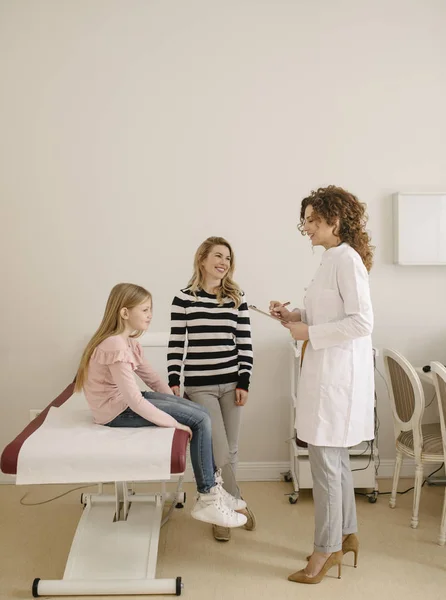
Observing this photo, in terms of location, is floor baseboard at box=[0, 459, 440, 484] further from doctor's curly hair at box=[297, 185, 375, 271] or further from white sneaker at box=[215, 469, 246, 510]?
doctor's curly hair at box=[297, 185, 375, 271]

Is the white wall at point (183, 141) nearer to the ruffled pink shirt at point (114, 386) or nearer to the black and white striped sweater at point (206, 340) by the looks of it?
the black and white striped sweater at point (206, 340)

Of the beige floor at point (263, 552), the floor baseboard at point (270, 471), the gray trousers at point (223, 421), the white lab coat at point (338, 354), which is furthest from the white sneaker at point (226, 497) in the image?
the floor baseboard at point (270, 471)

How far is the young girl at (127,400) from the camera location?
2.16 meters

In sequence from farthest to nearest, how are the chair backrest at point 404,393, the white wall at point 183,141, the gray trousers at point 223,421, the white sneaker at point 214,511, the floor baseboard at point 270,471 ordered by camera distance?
the floor baseboard at point 270,471, the white wall at point 183,141, the chair backrest at point 404,393, the gray trousers at point 223,421, the white sneaker at point 214,511

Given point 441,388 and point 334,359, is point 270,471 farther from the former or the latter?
point 334,359

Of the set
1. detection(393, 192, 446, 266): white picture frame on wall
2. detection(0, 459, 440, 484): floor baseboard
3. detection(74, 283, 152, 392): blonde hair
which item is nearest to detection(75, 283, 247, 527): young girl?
detection(74, 283, 152, 392): blonde hair

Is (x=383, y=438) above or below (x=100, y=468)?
below

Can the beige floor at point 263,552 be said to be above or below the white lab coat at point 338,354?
below

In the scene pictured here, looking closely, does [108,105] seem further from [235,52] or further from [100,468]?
[100,468]

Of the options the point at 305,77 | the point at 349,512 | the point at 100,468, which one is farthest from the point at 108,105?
the point at 349,512

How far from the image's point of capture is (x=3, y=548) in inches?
99.7

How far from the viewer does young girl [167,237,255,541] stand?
2520 millimetres

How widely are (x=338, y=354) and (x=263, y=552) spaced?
3.11ft

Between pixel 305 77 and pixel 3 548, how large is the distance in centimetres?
270
